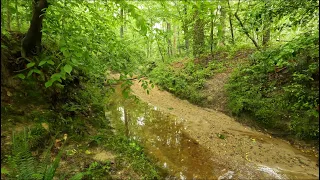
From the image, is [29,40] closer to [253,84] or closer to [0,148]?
→ [0,148]

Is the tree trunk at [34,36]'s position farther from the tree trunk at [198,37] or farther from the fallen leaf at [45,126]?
the tree trunk at [198,37]

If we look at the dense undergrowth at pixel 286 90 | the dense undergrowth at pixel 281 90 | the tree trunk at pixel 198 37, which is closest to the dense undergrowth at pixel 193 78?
the dense undergrowth at pixel 281 90

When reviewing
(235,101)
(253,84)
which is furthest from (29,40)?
(253,84)

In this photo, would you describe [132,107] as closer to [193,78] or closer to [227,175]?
[193,78]

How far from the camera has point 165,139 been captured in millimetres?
5535

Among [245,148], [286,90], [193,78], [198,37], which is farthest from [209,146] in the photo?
[198,37]

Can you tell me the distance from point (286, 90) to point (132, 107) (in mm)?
5561

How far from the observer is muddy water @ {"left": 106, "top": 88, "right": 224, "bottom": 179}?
4230 millimetres

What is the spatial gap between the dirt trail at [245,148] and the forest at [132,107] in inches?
1.1

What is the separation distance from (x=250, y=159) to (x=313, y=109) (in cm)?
208

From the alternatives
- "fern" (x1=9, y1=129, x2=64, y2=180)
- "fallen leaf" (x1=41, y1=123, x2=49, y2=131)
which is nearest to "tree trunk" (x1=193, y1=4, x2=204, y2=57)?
"fallen leaf" (x1=41, y1=123, x2=49, y2=131)

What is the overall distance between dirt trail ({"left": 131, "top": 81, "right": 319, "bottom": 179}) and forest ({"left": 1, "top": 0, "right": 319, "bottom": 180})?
0.03m

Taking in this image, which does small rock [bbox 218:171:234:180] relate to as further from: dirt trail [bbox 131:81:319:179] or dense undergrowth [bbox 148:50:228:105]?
dense undergrowth [bbox 148:50:228:105]

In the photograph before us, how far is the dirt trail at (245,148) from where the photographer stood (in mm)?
4207
